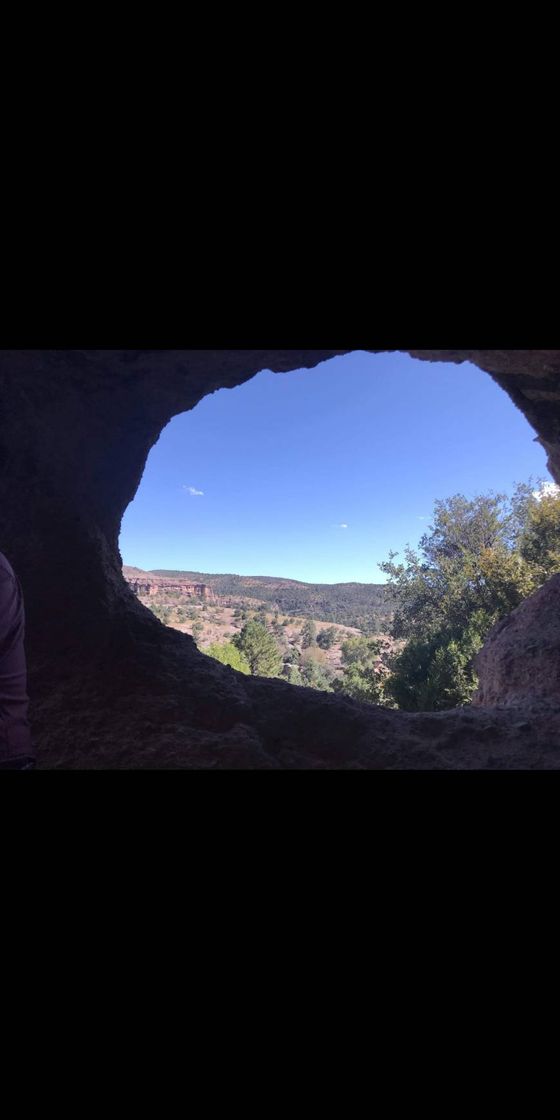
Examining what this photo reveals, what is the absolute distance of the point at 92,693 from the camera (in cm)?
486

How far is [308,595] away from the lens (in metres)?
93.1

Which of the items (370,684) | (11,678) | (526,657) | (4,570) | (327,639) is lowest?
(327,639)

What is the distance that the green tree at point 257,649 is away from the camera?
36562 millimetres

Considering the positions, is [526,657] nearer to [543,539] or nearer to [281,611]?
[543,539]

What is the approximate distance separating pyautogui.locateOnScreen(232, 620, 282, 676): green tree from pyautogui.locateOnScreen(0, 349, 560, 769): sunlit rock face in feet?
99.5

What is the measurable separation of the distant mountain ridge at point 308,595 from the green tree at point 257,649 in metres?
30.1

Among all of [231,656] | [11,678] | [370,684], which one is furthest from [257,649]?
[11,678]

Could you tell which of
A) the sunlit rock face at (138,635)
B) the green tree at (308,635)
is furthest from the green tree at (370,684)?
the green tree at (308,635)

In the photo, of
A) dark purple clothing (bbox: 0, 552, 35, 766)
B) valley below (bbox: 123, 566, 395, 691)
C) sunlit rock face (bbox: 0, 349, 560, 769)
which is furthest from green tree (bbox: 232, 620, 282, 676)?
dark purple clothing (bbox: 0, 552, 35, 766)

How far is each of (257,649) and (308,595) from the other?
56550 millimetres
